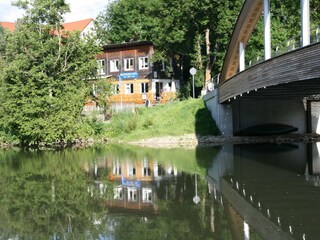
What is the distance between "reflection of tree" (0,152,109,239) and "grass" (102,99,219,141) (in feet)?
48.1

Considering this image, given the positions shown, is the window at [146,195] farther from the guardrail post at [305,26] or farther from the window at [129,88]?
the window at [129,88]

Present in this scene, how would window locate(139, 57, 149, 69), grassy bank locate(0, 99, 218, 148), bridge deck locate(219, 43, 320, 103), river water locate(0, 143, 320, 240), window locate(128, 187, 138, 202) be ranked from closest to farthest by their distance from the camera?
river water locate(0, 143, 320, 240) → window locate(128, 187, 138, 202) → bridge deck locate(219, 43, 320, 103) → grassy bank locate(0, 99, 218, 148) → window locate(139, 57, 149, 69)

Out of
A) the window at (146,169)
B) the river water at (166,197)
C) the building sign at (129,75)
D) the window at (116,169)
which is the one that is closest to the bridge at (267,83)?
the river water at (166,197)

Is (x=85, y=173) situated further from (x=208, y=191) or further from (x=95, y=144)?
(x=95, y=144)

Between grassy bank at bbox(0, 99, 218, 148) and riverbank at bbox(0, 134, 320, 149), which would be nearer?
riverbank at bbox(0, 134, 320, 149)

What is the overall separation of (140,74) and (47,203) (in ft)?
140

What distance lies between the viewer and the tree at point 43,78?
38.7 meters

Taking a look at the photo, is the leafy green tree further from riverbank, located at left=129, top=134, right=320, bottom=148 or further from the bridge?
the bridge

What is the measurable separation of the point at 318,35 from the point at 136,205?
8681 mm

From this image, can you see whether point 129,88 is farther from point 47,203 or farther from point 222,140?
point 47,203

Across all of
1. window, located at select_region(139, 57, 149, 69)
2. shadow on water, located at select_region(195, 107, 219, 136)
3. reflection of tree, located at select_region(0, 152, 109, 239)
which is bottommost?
reflection of tree, located at select_region(0, 152, 109, 239)

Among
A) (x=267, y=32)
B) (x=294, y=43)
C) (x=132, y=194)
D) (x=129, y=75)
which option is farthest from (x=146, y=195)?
(x=129, y=75)

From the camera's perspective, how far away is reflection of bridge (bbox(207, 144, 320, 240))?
11.0 meters

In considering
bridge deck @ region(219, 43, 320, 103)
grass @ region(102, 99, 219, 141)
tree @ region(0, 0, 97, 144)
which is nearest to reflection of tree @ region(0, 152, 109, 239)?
bridge deck @ region(219, 43, 320, 103)
